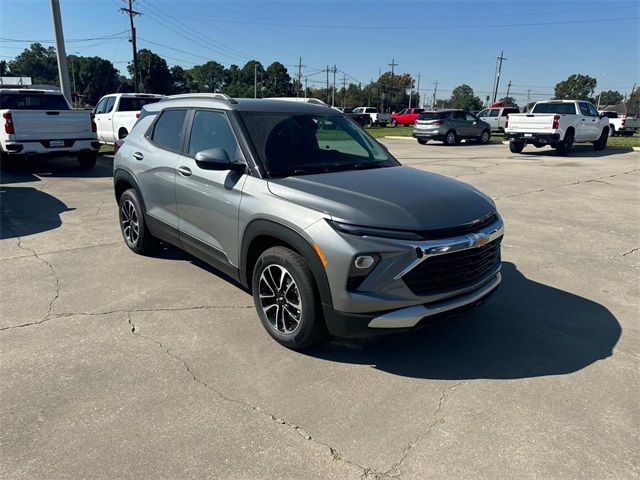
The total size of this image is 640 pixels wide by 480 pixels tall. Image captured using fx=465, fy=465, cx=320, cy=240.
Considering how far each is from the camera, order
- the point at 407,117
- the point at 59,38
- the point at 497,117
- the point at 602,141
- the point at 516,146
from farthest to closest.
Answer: the point at 407,117 < the point at 497,117 < the point at 602,141 < the point at 516,146 < the point at 59,38

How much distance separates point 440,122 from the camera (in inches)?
916

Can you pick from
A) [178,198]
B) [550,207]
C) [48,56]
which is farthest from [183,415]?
[48,56]

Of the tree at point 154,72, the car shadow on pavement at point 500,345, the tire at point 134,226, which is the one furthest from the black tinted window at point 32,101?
the tree at point 154,72

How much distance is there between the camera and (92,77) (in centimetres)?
11081

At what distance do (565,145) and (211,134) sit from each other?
1766cm

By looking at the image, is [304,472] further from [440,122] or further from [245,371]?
[440,122]

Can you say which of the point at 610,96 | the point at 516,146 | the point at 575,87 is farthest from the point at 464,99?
the point at 516,146

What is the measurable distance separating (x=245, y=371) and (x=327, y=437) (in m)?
0.88

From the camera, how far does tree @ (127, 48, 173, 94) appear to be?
4087 inches

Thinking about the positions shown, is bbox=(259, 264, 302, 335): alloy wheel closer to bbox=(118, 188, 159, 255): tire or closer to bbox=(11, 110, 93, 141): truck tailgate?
bbox=(118, 188, 159, 255): tire

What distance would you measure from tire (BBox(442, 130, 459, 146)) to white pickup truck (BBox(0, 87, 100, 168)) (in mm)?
17061

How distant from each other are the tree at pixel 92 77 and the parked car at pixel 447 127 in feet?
342

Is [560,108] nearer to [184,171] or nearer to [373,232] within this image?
[184,171]

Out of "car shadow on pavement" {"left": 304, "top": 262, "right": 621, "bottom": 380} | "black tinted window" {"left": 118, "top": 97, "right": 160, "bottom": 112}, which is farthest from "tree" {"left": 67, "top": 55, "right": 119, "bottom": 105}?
"car shadow on pavement" {"left": 304, "top": 262, "right": 621, "bottom": 380}
